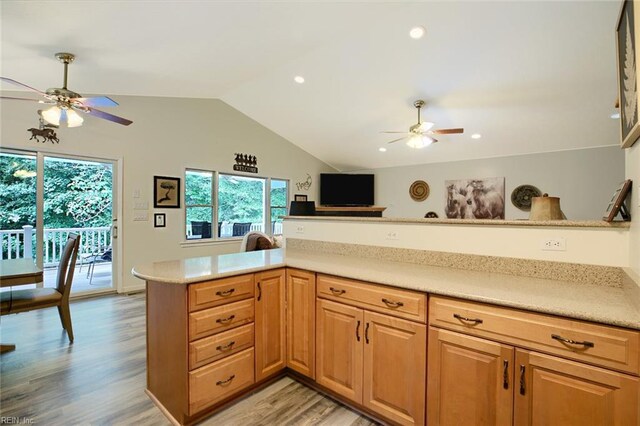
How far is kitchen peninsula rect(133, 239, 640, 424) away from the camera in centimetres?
115

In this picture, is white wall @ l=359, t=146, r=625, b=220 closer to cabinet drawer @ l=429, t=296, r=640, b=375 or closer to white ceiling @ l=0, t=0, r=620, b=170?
white ceiling @ l=0, t=0, r=620, b=170

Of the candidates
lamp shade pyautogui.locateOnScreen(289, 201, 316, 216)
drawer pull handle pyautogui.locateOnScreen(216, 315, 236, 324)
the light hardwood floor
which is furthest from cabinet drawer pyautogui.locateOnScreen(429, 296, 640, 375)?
lamp shade pyautogui.locateOnScreen(289, 201, 316, 216)

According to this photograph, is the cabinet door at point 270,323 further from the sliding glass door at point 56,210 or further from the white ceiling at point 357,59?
the sliding glass door at point 56,210

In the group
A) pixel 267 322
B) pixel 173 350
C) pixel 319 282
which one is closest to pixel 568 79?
pixel 319 282

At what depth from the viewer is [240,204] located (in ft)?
20.5

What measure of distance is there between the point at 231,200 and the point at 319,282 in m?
4.53

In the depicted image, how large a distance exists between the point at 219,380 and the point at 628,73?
255 centimetres

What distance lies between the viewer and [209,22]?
108 inches

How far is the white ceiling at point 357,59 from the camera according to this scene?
8.51ft

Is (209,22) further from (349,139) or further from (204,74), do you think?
(349,139)

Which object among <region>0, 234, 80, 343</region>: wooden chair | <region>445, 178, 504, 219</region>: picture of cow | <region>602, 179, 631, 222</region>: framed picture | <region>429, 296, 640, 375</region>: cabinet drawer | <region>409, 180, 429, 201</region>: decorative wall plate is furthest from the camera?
<region>409, 180, 429, 201</region>: decorative wall plate

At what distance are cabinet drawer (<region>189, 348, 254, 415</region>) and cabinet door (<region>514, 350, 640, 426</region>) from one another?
149cm

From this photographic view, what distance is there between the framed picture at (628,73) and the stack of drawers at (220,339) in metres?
2.04

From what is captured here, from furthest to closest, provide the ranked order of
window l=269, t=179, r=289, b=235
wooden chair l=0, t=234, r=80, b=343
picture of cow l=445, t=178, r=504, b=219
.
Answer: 1. window l=269, t=179, r=289, b=235
2. picture of cow l=445, t=178, r=504, b=219
3. wooden chair l=0, t=234, r=80, b=343
